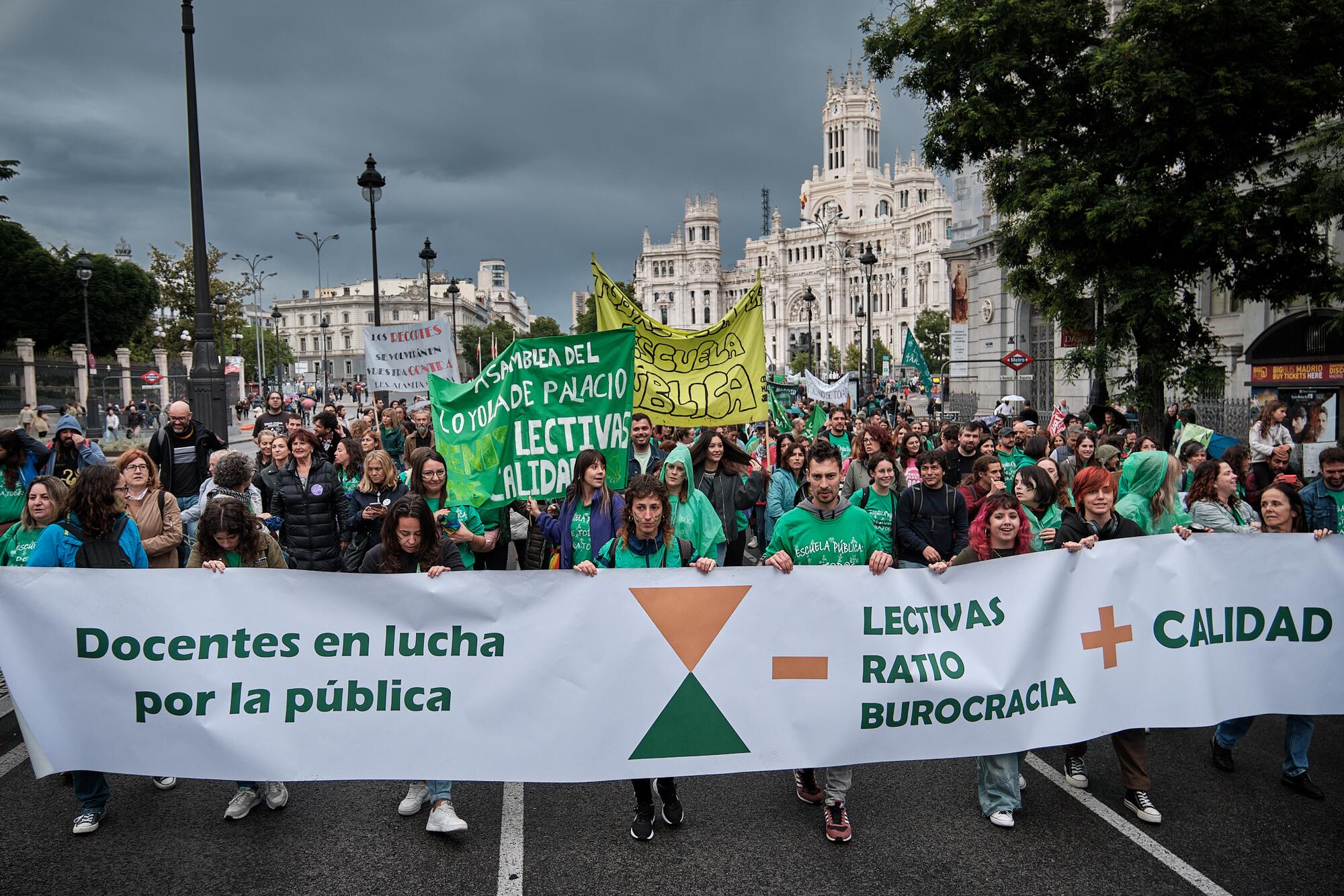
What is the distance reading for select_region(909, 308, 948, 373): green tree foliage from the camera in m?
91.3

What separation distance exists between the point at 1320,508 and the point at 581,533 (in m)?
4.86

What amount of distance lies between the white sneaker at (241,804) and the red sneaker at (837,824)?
2.96m

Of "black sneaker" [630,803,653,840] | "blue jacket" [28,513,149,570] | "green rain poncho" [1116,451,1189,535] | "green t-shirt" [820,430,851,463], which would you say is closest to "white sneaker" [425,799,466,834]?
"black sneaker" [630,803,653,840]

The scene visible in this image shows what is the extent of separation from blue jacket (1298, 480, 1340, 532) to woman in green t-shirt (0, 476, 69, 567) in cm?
747

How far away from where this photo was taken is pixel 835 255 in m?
156

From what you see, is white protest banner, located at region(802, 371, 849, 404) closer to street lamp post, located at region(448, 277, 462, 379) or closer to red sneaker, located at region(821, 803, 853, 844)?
street lamp post, located at region(448, 277, 462, 379)

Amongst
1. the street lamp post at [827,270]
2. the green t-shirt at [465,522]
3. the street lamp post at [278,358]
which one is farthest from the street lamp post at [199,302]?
the street lamp post at [827,270]

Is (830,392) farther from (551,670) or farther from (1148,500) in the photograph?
(551,670)

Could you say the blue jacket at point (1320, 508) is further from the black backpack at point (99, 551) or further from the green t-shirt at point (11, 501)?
the green t-shirt at point (11, 501)

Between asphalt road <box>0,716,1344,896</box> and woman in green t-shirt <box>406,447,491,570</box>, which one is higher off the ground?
woman in green t-shirt <box>406,447,491,570</box>

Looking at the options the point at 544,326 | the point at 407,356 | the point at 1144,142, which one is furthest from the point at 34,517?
the point at 544,326

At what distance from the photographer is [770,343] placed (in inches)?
6649

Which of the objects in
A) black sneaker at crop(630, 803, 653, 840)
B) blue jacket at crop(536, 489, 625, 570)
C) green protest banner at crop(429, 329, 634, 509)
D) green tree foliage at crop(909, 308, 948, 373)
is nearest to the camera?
black sneaker at crop(630, 803, 653, 840)

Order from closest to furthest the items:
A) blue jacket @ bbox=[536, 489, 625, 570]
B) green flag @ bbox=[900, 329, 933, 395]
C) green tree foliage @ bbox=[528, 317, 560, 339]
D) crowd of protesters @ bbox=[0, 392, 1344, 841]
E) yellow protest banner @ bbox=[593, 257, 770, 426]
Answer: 1. crowd of protesters @ bbox=[0, 392, 1344, 841]
2. blue jacket @ bbox=[536, 489, 625, 570]
3. yellow protest banner @ bbox=[593, 257, 770, 426]
4. green flag @ bbox=[900, 329, 933, 395]
5. green tree foliage @ bbox=[528, 317, 560, 339]
